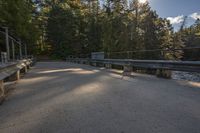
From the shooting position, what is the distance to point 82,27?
49.3 meters

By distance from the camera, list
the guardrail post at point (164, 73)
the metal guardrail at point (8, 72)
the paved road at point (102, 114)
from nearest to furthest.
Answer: the paved road at point (102, 114), the metal guardrail at point (8, 72), the guardrail post at point (164, 73)

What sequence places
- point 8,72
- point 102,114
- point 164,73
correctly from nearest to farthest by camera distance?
point 102,114
point 8,72
point 164,73

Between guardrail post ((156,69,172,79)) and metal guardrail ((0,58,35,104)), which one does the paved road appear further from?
guardrail post ((156,69,172,79))

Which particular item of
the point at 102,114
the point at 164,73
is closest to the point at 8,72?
the point at 102,114

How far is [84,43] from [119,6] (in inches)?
455

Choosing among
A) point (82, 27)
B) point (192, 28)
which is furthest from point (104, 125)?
point (192, 28)

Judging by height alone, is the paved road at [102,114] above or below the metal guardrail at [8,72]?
below

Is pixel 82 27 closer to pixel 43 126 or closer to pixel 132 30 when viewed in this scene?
pixel 132 30

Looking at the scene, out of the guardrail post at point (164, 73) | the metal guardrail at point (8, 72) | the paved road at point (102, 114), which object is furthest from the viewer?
the guardrail post at point (164, 73)

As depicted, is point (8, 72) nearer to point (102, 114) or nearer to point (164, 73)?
point (102, 114)

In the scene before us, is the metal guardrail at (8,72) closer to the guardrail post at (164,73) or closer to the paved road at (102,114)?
the paved road at (102,114)

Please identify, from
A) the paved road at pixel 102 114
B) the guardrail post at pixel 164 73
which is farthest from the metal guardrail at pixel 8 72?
the guardrail post at pixel 164 73

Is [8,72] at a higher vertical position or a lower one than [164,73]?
higher

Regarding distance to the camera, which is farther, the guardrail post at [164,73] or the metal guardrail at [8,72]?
the guardrail post at [164,73]
